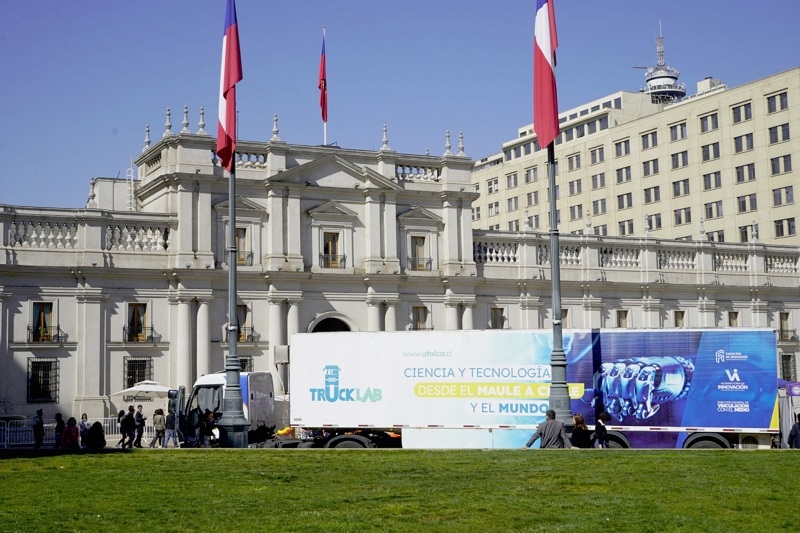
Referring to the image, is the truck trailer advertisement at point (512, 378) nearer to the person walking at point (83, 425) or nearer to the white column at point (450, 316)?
the person walking at point (83, 425)

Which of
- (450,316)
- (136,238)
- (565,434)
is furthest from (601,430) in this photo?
(136,238)

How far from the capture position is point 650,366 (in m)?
31.7

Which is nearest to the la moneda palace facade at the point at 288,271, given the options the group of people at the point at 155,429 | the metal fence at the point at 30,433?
the metal fence at the point at 30,433

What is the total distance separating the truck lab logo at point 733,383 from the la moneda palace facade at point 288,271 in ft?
58.6

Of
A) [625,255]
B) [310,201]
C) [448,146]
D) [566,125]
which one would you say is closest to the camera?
[310,201]

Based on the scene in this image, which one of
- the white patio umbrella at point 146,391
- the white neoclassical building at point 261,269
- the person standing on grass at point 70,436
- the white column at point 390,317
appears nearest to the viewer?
the person standing on grass at point 70,436

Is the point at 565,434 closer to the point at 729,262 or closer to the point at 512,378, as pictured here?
the point at 512,378

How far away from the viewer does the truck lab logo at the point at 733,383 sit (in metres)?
30.5

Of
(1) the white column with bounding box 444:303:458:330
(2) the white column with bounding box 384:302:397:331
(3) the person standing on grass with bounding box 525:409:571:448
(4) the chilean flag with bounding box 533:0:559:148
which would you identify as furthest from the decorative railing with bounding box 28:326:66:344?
(3) the person standing on grass with bounding box 525:409:571:448

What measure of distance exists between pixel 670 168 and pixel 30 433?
62408mm

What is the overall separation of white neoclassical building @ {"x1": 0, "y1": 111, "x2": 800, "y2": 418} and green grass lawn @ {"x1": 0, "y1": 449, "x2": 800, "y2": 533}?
24439 mm

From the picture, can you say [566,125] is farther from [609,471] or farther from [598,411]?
[609,471]

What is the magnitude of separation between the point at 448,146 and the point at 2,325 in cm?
2408

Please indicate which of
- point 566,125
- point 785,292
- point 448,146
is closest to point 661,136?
point 566,125
